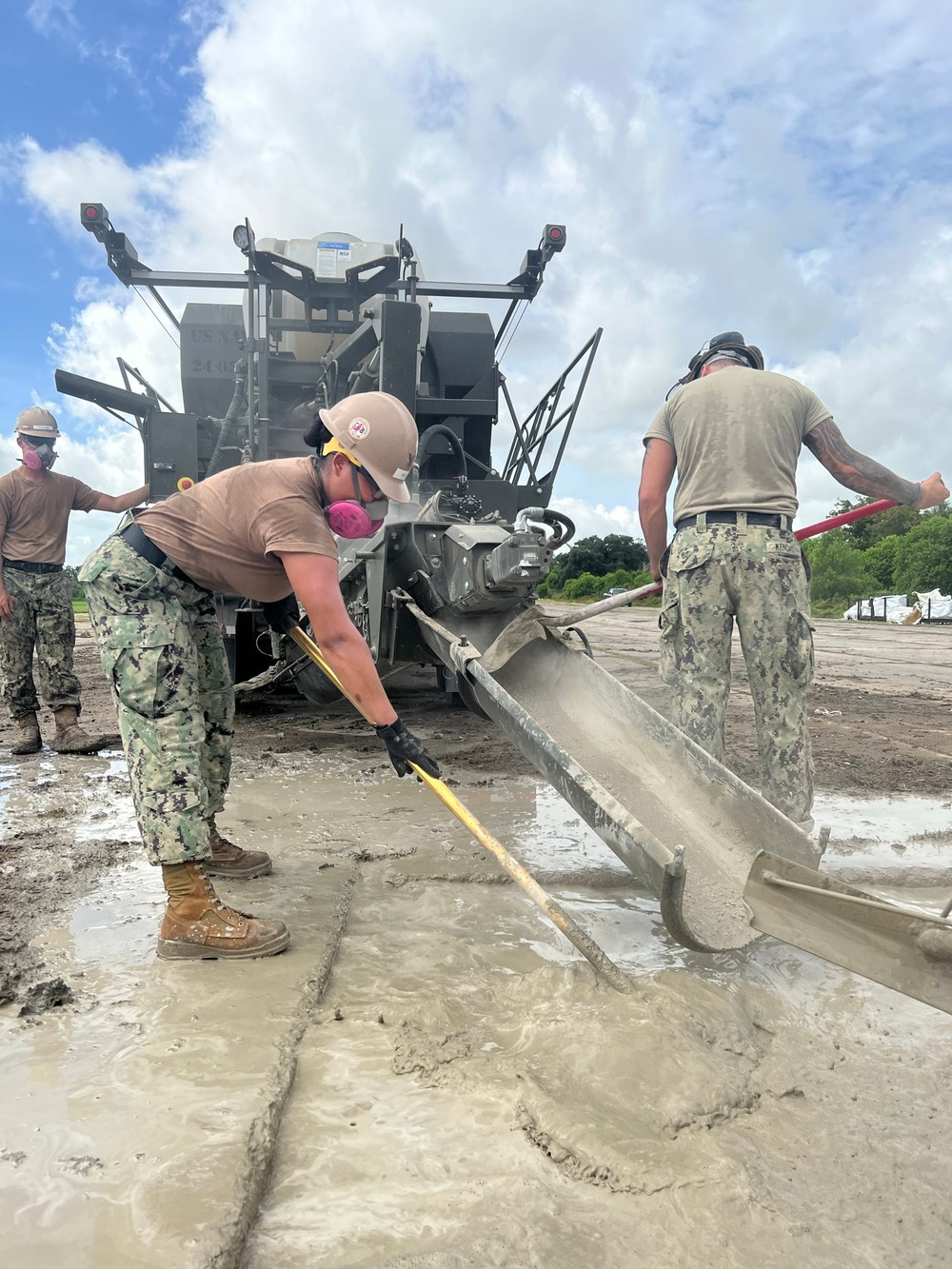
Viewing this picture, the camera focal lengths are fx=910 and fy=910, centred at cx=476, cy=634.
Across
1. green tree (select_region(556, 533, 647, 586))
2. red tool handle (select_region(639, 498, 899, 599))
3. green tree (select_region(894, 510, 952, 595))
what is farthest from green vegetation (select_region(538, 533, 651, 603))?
red tool handle (select_region(639, 498, 899, 599))

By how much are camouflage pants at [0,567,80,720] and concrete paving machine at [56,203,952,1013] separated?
0.97 meters

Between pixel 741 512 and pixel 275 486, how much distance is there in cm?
163

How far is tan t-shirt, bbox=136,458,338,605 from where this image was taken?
96.6 inches

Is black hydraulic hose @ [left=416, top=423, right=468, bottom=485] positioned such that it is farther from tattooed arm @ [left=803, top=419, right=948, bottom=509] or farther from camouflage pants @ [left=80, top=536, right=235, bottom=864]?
camouflage pants @ [left=80, top=536, right=235, bottom=864]

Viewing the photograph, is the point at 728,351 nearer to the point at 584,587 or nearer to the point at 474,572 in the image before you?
the point at 474,572

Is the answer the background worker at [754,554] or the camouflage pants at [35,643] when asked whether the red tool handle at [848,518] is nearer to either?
the background worker at [754,554]

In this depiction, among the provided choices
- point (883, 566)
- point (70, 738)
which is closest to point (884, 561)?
point (883, 566)

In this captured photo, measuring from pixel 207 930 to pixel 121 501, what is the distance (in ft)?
13.0

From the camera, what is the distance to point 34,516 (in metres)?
5.39

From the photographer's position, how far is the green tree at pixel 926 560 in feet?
106

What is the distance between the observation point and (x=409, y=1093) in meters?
1.84

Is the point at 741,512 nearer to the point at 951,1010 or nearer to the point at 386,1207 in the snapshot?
the point at 951,1010

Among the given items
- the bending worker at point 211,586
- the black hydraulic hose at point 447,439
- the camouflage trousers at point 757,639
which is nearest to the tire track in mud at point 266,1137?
the bending worker at point 211,586

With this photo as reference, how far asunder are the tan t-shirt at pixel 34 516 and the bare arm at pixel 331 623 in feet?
11.9
